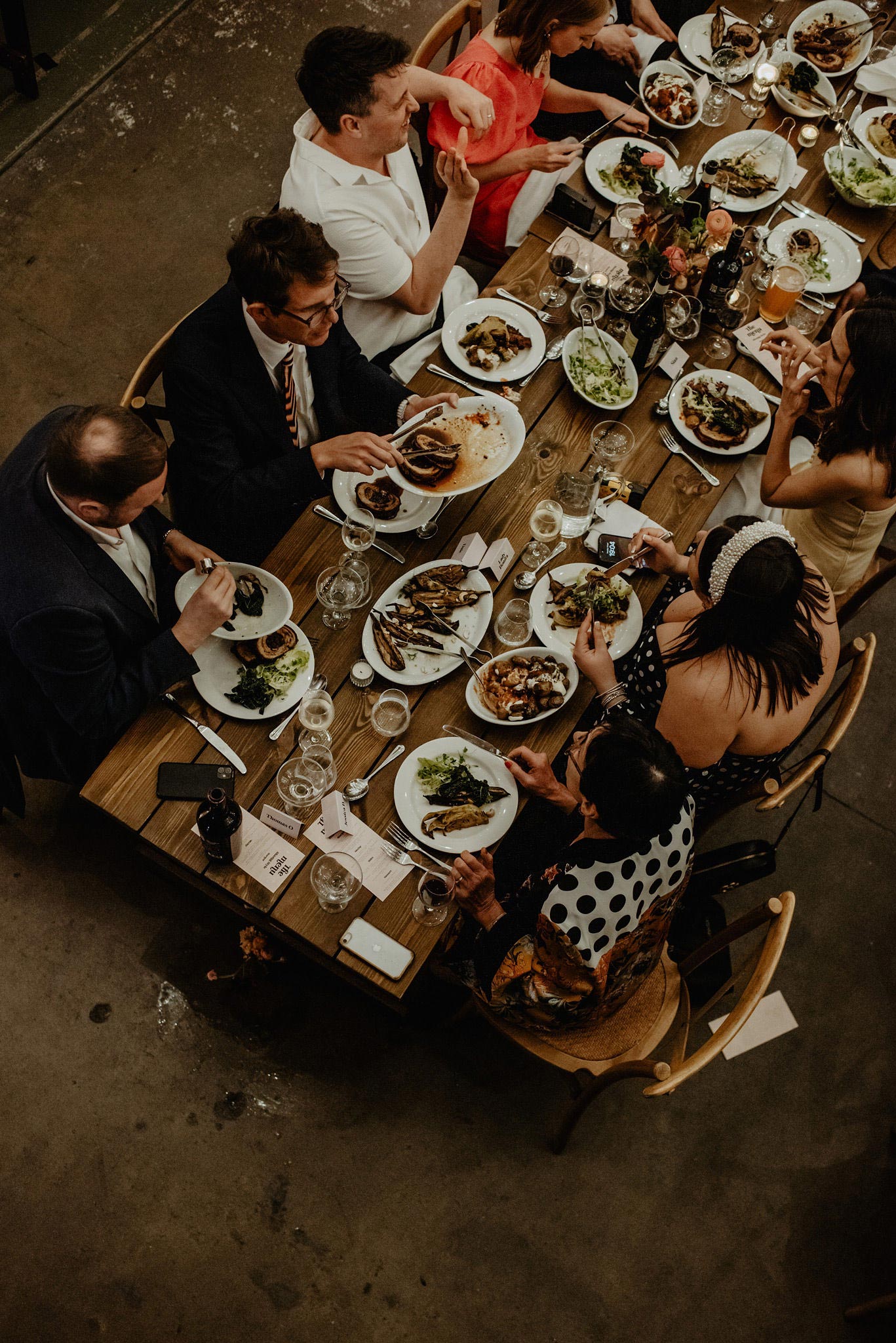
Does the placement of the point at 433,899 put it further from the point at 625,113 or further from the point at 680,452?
the point at 625,113

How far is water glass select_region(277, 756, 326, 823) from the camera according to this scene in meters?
2.53

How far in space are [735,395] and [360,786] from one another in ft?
6.08

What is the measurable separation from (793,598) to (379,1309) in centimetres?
249

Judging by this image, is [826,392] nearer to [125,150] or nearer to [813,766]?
[813,766]

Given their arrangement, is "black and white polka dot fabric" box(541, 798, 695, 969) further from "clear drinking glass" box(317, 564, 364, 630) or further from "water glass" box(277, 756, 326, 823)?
"clear drinking glass" box(317, 564, 364, 630)

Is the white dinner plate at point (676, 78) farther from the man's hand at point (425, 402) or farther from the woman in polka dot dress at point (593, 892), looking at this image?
the woman in polka dot dress at point (593, 892)

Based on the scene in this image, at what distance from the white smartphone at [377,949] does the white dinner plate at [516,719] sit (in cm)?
64

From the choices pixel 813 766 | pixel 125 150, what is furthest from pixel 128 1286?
pixel 125 150

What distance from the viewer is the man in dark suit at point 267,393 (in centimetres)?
268

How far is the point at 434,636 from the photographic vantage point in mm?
2744

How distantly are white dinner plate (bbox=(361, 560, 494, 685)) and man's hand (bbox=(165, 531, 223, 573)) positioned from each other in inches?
21.4

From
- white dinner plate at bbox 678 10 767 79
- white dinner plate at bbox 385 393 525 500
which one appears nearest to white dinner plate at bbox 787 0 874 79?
white dinner plate at bbox 678 10 767 79

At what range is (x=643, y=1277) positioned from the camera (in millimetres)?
3156

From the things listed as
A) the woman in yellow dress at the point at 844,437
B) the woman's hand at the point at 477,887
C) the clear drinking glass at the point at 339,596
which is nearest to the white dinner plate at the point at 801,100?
the woman in yellow dress at the point at 844,437
